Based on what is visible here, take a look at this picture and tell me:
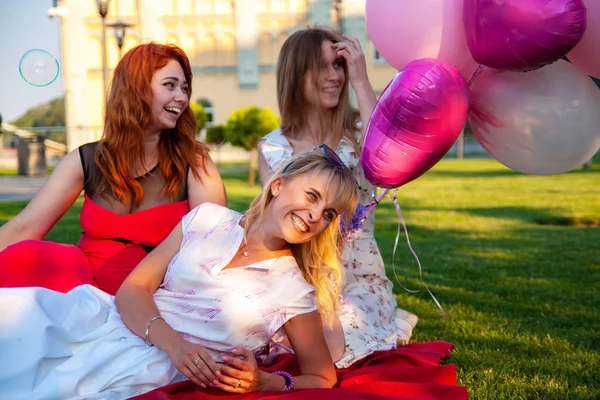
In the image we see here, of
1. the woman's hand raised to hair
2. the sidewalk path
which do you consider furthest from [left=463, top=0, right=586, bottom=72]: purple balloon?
the sidewalk path

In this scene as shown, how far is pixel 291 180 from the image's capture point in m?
2.44

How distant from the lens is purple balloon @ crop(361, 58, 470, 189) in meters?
2.55

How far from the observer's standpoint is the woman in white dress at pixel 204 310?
2232 mm

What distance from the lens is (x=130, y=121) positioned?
3.15 metres

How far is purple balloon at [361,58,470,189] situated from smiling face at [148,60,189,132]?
92 centimetres

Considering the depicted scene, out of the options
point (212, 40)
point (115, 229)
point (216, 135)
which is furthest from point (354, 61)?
point (212, 40)

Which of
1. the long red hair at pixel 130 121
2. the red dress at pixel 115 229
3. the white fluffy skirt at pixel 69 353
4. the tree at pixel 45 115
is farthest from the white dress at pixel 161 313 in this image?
the tree at pixel 45 115

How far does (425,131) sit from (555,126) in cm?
55

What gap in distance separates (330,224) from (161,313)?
0.65 meters

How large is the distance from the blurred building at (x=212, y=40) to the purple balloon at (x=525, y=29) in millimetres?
25965

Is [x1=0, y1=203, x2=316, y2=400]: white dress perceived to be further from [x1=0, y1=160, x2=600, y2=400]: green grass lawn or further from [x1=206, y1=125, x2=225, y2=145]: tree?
[x1=206, y1=125, x2=225, y2=145]: tree

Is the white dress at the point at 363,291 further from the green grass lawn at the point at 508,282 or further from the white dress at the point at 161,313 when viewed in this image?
the white dress at the point at 161,313

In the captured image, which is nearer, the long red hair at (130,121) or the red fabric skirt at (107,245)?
the red fabric skirt at (107,245)

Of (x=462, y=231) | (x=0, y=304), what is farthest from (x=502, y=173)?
(x=0, y=304)
